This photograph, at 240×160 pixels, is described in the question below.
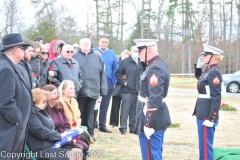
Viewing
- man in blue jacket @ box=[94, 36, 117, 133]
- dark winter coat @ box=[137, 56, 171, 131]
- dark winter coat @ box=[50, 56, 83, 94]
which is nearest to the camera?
dark winter coat @ box=[137, 56, 171, 131]

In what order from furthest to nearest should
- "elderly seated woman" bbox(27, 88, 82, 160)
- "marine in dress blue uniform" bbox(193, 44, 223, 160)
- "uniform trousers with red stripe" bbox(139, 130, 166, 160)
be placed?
"marine in dress blue uniform" bbox(193, 44, 223, 160)
"elderly seated woman" bbox(27, 88, 82, 160)
"uniform trousers with red stripe" bbox(139, 130, 166, 160)

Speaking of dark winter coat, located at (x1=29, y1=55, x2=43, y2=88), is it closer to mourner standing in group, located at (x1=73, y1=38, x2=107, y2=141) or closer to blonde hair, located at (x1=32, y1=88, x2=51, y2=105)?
mourner standing in group, located at (x1=73, y1=38, x2=107, y2=141)

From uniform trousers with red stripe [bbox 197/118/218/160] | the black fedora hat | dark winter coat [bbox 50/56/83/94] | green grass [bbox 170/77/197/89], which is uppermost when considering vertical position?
the black fedora hat

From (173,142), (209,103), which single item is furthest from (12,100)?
(173,142)

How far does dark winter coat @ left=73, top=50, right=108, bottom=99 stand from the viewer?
306 inches

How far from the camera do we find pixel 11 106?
404cm

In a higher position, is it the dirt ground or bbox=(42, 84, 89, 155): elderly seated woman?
bbox=(42, 84, 89, 155): elderly seated woman

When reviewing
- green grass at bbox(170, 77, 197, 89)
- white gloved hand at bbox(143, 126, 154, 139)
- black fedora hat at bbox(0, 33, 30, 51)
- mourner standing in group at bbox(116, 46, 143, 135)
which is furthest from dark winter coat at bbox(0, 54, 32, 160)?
green grass at bbox(170, 77, 197, 89)

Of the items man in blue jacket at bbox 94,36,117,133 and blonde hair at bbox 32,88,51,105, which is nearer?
blonde hair at bbox 32,88,51,105

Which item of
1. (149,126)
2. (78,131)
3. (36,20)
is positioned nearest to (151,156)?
(149,126)

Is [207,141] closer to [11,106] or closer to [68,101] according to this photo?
[68,101]

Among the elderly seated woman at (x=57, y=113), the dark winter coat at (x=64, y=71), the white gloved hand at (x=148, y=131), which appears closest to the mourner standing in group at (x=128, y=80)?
the dark winter coat at (x=64, y=71)

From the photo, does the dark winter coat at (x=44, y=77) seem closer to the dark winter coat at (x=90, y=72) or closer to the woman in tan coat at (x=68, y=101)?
the woman in tan coat at (x=68, y=101)

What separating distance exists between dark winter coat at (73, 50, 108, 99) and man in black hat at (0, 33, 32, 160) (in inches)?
133
